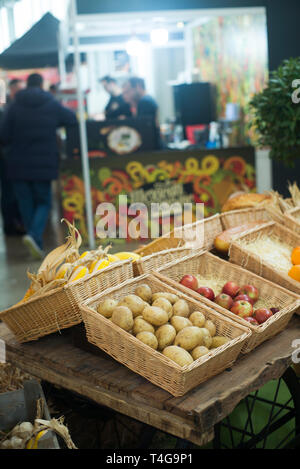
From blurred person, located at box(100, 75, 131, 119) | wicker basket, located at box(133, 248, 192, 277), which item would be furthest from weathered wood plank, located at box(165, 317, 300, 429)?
blurred person, located at box(100, 75, 131, 119)

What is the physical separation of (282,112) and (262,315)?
166 centimetres

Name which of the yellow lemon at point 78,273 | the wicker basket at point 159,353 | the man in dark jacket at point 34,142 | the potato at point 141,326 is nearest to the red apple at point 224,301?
the wicker basket at point 159,353

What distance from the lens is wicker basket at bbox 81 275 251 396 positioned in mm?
1806

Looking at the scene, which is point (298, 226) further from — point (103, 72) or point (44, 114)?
point (103, 72)

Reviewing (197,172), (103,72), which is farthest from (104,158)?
(103,72)

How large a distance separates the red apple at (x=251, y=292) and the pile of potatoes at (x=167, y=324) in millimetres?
341

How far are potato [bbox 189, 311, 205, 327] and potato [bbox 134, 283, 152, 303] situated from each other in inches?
7.4

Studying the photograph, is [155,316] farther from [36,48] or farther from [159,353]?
[36,48]

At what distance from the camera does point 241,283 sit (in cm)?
246

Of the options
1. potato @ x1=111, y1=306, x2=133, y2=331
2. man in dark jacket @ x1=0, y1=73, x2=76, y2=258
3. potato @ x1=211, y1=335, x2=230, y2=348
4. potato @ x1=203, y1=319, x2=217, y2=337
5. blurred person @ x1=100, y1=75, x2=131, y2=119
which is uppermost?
blurred person @ x1=100, y1=75, x2=131, y2=119

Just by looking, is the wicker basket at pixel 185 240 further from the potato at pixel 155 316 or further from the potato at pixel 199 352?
the potato at pixel 199 352

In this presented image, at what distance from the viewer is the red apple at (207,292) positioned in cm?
231

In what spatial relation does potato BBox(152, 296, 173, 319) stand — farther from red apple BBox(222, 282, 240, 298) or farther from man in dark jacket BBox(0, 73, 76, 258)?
man in dark jacket BBox(0, 73, 76, 258)

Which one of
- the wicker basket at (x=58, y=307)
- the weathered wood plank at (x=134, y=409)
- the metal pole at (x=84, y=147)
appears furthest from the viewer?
the metal pole at (x=84, y=147)
